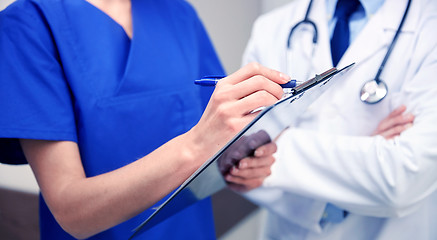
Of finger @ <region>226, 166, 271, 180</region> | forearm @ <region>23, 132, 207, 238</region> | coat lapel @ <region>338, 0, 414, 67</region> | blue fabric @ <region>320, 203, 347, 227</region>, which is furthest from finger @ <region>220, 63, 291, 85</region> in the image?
blue fabric @ <region>320, 203, 347, 227</region>

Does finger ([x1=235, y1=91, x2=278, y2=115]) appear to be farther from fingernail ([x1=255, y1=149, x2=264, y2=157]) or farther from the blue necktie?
the blue necktie

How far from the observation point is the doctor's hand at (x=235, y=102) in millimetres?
325

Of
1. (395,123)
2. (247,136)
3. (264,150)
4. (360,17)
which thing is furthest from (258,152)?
(360,17)

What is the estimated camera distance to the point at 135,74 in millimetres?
473

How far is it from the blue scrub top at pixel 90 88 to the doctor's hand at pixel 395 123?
1.25ft

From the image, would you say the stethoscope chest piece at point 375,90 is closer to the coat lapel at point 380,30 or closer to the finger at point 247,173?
the coat lapel at point 380,30

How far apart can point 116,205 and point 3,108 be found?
188 mm

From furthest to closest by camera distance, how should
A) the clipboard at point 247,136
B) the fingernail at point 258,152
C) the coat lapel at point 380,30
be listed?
the coat lapel at point 380,30, the fingernail at point 258,152, the clipboard at point 247,136

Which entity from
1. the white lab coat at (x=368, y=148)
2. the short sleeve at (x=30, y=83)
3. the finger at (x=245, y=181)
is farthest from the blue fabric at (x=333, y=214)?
the short sleeve at (x=30, y=83)

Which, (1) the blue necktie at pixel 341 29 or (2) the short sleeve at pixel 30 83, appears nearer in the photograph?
(2) the short sleeve at pixel 30 83

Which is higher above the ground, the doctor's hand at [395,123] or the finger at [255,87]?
the finger at [255,87]

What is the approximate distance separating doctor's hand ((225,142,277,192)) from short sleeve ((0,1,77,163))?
264 mm

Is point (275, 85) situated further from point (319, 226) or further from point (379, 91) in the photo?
point (319, 226)

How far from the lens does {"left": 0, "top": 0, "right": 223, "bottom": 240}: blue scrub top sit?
0.40 meters
